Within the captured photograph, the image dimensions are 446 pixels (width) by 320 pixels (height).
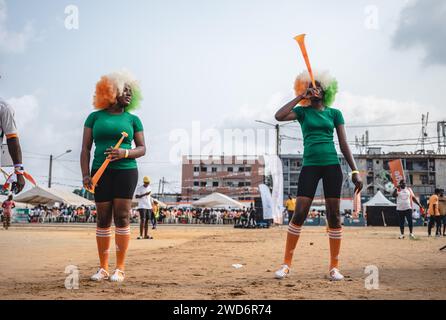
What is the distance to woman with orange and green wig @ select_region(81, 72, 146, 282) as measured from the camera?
15.8 feet

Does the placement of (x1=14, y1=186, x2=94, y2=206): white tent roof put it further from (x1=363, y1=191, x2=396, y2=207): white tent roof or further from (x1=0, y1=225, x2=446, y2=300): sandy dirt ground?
(x1=0, y1=225, x2=446, y2=300): sandy dirt ground

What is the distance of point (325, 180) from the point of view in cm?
516

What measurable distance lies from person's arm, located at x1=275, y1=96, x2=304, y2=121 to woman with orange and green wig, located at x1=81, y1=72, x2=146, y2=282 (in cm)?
159

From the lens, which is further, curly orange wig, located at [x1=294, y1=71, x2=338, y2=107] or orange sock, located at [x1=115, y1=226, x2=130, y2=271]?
curly orange wig, located at [x1=294, y1=71, x2=338, y2=107]

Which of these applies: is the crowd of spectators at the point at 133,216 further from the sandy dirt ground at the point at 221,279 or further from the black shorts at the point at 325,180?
the black shorts at the point at 325,180

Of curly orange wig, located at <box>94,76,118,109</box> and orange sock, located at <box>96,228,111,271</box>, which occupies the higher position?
curly orange wig, located at <box>94,76,118,109</box>

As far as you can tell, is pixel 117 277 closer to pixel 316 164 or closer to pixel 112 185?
pixel 112 185

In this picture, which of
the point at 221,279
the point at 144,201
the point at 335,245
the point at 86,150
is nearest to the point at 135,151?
the point at 86,150

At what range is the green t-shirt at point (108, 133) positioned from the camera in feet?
15.9

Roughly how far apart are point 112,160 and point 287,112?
6.62 feet

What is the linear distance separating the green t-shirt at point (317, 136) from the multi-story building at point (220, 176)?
3576 inches

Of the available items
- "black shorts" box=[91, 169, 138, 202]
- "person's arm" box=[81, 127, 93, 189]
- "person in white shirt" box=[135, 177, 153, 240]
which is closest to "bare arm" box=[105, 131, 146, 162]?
"black shorts" box=[91, 169, 138, 202]

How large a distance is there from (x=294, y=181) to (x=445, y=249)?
281 ft
